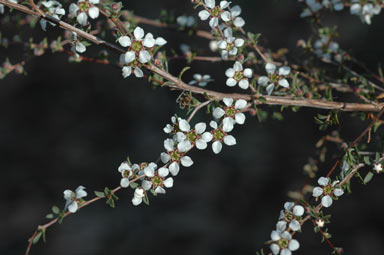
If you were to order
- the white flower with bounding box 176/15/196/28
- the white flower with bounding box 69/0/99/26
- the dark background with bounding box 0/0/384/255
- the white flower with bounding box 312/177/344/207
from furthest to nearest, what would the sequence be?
the dark background with bounding box 0/0/384/255 < the white flower with bounding box 176/15/196/28 < the white flower with bounding box 312/177/344/207 < the white flower with bounding box 69/0/99/26

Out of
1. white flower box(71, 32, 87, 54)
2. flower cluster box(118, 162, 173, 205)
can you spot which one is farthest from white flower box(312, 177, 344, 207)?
white flower box(71, 32, 87, 54)

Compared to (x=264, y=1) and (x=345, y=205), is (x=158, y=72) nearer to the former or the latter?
(x=345, y=205)

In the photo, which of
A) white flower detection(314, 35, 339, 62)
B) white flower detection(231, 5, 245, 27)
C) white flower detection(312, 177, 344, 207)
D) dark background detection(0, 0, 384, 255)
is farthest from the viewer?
dark background detection(0, 0, 384, 255)

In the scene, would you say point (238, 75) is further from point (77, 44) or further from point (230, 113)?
point (77, 44)

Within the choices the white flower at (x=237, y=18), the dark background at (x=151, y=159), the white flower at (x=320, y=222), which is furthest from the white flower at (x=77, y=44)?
the dark background at (x=151, y=159)

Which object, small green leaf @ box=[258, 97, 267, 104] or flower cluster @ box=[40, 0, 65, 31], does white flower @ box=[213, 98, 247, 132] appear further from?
flower cluster @ box=[40, 0, 65, 31]

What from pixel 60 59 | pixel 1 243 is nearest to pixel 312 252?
pixel 1 243

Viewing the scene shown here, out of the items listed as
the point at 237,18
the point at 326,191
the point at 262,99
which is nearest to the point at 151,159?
the point at 237,18
